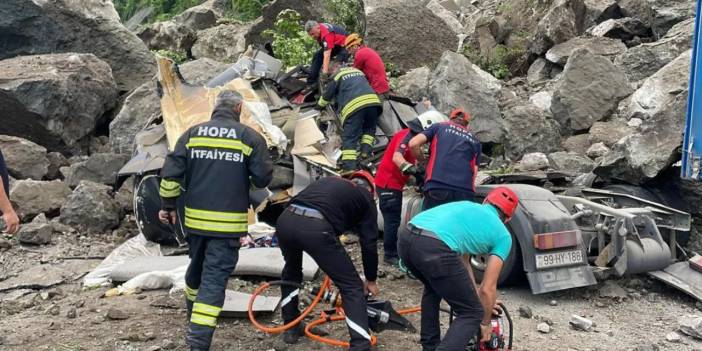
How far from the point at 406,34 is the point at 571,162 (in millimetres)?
4849

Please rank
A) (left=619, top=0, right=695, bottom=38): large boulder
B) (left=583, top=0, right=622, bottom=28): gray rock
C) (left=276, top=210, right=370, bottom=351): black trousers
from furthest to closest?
1. (left=583, top=0, right=622, bottom=28): gray rock
2. (left=619, top=0, right=695, bottom=38): large boulder
3. (left=276, top=210, right=370, bottom=351): black trousers

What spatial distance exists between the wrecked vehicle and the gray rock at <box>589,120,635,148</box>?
7.70 ft

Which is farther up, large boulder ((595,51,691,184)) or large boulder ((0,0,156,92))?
large boulder ((0,0,156,92))

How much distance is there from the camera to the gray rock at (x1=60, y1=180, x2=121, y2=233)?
738cm

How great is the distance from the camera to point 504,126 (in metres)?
9.31

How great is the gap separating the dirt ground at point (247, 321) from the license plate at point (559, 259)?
0.33m

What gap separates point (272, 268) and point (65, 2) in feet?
26.2

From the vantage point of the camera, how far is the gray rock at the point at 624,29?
1238 cm

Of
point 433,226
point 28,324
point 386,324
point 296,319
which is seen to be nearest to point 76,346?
point 28,324

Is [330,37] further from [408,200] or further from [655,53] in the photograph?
[655,53]

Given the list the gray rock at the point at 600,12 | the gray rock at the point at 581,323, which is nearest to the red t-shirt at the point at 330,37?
the gray rock at the point at 581,323

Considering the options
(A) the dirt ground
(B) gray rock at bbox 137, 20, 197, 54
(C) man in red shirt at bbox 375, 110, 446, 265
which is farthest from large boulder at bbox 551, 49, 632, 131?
(B) gray rock at bbox 137, 20, 197, 54

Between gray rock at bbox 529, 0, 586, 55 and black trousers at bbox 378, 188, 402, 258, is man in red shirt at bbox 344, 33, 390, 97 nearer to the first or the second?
black trousers at bbox 378, 188, 402, 258

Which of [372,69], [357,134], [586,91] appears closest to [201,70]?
[372,69]
